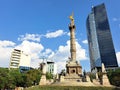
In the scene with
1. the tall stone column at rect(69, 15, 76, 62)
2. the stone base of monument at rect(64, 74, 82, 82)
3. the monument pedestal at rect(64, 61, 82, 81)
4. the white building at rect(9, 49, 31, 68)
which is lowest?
the stone base of monument at rect(64, 74, 82, 82)

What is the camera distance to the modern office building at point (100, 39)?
12450 centimetres

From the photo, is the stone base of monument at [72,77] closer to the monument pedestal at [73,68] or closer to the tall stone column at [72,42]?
the monument pedestal at [73,68]

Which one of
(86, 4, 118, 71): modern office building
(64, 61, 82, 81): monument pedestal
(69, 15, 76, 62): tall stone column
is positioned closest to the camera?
(64, 61, 82, 81): monument pedestal

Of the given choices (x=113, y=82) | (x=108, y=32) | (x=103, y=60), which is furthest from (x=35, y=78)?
(x=108, y=32)

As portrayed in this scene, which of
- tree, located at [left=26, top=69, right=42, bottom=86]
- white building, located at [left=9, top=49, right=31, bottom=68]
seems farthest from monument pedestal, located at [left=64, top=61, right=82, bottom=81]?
white building, located at [left=9, top=49, right=31, bottom=68]

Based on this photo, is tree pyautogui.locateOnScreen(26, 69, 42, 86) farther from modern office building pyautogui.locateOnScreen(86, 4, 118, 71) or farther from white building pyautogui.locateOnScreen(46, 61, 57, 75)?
white building pyautogui.locateOnScreen(46, 61, 57, 75)

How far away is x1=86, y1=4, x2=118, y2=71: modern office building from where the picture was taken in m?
124

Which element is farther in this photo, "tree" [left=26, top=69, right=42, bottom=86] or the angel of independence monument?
"tree" [left=26, top=69, right=42, bottom=86]

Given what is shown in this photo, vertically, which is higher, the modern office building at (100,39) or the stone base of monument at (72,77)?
the modern office building at (100,39)

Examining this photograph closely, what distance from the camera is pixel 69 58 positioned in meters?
47.2

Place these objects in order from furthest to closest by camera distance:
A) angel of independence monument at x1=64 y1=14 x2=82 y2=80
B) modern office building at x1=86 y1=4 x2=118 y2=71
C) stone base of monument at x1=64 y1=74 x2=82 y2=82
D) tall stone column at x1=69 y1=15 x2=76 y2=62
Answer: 1. modern office building at x1=86 y1=4 x2=118 y2=71
2. tall stone column at x1=69 y1=15 x2=76 y2=62
3. angel of independence monument at x1=64 y1=14 x2=82 y2=80
4. stone base of monument at x1=64 y1=74 x2=82 y2=82

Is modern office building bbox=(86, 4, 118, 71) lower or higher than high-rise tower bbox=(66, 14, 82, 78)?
higher

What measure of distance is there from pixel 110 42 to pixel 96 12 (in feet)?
100

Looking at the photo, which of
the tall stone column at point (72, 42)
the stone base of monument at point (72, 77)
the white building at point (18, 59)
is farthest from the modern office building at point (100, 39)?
the stone base of monument at point (72, 77)
